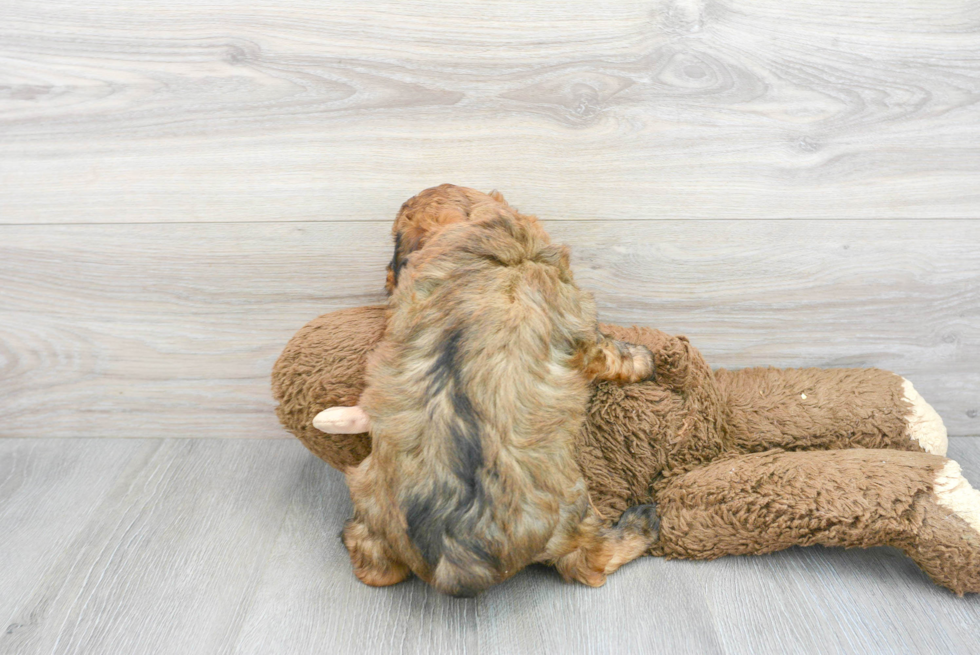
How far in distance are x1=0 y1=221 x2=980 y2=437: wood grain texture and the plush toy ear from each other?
388 mm

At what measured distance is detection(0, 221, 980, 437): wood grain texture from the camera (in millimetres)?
1594

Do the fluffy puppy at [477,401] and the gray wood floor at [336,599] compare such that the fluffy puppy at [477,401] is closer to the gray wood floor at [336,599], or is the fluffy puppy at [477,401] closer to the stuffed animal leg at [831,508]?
the gray wood floor at [336,599]

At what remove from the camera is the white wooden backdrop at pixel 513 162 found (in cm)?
147

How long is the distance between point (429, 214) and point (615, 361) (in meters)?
0.45

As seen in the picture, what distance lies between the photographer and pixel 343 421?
1318 millimetres

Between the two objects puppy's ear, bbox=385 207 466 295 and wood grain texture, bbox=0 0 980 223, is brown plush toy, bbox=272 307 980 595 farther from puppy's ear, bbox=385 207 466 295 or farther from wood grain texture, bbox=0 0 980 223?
wood grain texture, bbox=0 0 980 223

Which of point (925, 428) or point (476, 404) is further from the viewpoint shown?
point (925, 428)

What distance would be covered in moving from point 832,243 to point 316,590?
1.33m

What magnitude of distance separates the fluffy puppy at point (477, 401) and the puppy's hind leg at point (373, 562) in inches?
1.0

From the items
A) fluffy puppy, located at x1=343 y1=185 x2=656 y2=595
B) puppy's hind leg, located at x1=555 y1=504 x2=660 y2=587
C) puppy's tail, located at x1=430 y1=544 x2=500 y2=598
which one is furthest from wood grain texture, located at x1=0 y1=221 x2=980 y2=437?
puppy's tail, located at x1=430 y1=544 x2=500 y2=598

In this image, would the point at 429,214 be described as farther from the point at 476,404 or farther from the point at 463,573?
the point at 463,573

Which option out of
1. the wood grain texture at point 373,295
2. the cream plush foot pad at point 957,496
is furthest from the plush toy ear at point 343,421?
the cream plush foot pad at point 957,496

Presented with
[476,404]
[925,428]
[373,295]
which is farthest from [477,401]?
[925,428]

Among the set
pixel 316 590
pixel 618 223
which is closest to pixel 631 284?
pixel 618 223
